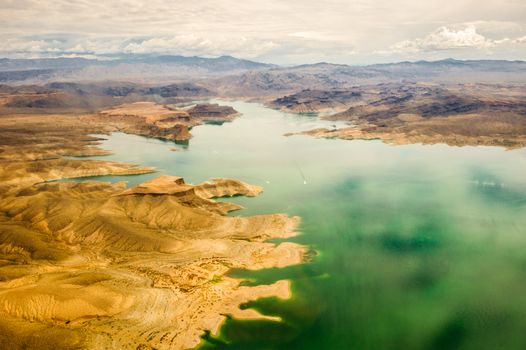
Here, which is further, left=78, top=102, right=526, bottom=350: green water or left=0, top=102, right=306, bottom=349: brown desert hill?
left=78, top=102, right=526, bottom=350: green water

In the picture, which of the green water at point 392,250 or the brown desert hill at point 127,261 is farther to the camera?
the green water at point 392,250

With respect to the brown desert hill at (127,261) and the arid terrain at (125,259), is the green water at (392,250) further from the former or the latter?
the brown desert hill at (127,261)

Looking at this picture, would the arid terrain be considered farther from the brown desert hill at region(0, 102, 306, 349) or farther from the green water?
the green water

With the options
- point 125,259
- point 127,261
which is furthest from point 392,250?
point 125,259

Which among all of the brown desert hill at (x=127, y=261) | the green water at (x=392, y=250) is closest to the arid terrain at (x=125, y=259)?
the brown desert hill at (x=127, y=261)

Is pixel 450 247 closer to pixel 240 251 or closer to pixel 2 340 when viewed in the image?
pixel 240 251

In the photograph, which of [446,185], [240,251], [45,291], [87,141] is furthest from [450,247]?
[87,141]

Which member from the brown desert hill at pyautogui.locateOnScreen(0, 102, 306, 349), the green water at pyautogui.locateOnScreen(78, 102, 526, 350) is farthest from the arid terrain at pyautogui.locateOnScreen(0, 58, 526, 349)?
the green water at pyautogui.locateOnScreen(78, 102, 526, 350)
